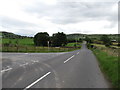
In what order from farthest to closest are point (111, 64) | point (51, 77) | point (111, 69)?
point (111, 64) → point (111, 69) → point (51, 77)

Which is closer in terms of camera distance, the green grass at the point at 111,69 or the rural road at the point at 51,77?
the rural road at the point at 51,77

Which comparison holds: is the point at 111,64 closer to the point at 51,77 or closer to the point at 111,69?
the point at 111,69

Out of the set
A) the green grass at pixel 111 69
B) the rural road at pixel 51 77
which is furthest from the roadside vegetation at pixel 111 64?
the rural road at pixel 51 77

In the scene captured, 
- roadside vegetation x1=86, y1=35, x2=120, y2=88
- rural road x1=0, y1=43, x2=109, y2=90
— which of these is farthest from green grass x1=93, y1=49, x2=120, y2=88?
rural road x1=0, y1=43, x2=109, y2=90

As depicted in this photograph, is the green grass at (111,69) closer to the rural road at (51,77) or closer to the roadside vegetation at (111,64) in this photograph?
the roadside vegetation at (111,64)

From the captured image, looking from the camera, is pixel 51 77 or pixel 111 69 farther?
pixel 111 69

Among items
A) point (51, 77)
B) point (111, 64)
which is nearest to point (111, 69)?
point (111, 64)

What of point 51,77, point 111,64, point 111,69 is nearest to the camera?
point 51,77

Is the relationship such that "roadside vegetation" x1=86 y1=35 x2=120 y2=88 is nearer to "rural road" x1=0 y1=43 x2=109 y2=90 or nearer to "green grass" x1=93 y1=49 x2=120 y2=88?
"green grass" x1=93 y1=49 x2=120 y2=88

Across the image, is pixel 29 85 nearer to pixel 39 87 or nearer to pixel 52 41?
pixel 39 87

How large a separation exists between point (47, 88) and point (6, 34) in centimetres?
8525

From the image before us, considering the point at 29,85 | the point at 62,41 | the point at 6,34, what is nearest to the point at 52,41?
the point at 62,41

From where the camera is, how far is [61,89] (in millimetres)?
4922

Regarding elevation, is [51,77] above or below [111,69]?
below
